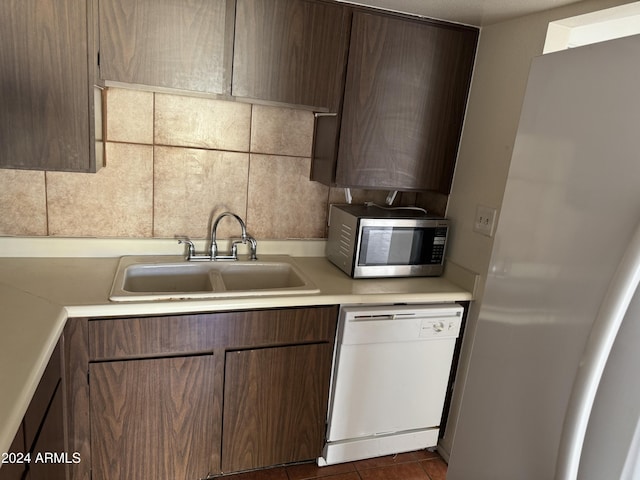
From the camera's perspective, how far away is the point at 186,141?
1986 millimetres

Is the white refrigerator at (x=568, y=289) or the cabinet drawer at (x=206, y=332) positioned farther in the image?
the cabinet drawer at (x=206, y=332)

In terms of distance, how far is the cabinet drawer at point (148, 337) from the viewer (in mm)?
1511

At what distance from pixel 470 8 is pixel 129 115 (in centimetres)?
147

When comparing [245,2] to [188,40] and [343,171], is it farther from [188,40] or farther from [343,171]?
[343,171]

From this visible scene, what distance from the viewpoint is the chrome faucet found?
2.02 metres

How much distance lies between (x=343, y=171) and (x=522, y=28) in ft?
2.99

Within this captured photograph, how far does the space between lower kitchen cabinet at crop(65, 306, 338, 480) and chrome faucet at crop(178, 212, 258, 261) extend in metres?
0.47

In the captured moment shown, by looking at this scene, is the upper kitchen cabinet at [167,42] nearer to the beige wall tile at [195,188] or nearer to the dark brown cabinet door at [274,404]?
the beige wall tile at [195,188]

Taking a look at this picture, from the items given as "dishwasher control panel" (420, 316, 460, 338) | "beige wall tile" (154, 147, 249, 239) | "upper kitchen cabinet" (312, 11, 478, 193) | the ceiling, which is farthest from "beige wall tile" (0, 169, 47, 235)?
"dishwasher control panel" (420, 316, 460, 338)

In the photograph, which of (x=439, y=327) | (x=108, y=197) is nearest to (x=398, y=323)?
(x=439, y=327)

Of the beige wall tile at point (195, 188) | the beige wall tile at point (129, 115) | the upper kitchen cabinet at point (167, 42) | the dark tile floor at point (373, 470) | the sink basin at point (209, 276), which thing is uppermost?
the upper kitchen cabinet at point (167, 42)

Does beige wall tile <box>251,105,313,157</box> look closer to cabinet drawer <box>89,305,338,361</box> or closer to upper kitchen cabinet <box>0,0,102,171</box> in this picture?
upper kitchen cabinet <box>0,0,102,171</box>

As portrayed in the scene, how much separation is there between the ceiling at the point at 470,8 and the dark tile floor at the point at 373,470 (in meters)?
2.00

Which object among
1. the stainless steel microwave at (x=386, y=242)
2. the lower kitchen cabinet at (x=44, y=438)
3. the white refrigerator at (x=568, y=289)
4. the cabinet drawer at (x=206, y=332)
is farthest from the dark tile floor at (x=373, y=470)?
the white refrigerator at (x=568, y=289)
